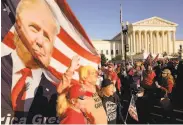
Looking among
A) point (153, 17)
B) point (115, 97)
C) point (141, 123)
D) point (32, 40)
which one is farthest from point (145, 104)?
point (153, 17)

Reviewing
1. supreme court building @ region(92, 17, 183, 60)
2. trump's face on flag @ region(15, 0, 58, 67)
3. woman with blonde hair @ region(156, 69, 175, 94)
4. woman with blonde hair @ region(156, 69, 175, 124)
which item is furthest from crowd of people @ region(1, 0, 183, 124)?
supreme court building @ region(92, 17, 183, 60)

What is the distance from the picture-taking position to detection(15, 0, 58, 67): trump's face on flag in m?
3.29

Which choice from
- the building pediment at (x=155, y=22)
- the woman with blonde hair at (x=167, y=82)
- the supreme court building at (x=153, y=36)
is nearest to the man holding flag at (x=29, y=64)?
the woman with blonde hair at (x=167, y=82)

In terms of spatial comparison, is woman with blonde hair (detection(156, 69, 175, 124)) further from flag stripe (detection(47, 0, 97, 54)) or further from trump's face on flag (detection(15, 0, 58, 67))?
trump's face on flag (detection(15, 0, 58, 67))

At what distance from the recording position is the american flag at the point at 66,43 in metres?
3.46

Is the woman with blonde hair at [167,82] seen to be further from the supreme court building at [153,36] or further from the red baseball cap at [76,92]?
the supreme court building at [153,36]

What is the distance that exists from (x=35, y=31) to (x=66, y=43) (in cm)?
41

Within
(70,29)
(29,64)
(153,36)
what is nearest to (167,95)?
(70,29)

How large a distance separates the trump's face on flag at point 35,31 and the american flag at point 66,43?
0.08 m

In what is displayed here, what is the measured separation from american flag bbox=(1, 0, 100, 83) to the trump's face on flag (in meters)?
0.08

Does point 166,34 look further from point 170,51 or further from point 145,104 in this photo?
point 145,104

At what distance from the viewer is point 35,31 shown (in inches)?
132

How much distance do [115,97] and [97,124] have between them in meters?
1.03

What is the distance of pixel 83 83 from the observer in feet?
11.8
